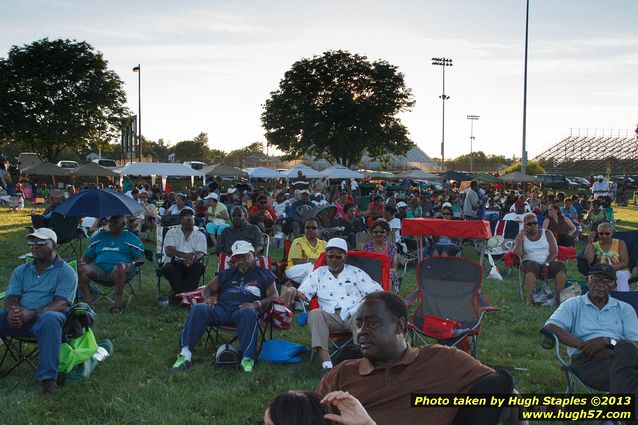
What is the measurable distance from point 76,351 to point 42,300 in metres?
0.66

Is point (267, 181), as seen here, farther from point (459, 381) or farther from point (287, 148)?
point (459, 381)

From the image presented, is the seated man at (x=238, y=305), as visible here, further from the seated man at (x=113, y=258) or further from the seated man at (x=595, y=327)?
the seated man at (x=595, y=327)

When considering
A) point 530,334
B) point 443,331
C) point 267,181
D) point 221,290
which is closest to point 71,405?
point 221,290

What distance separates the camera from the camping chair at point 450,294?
6398 mm

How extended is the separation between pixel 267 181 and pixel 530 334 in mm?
40322

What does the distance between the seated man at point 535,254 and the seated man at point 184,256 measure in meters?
4.57

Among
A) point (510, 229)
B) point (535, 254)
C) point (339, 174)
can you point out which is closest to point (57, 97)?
point (339, 174)

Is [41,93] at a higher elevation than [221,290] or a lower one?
higher

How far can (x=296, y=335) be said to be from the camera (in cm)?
695

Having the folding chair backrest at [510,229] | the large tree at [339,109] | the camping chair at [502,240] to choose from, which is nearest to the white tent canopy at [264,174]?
the large tree at [339,109]

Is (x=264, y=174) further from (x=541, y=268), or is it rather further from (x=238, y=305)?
(x=238, y=305)

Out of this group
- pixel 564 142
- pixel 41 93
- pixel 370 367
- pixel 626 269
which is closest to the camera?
pixel 370 367

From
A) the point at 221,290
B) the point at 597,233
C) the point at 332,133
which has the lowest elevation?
the point at 221,290

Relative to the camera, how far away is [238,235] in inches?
347
